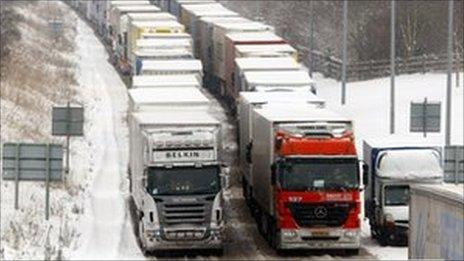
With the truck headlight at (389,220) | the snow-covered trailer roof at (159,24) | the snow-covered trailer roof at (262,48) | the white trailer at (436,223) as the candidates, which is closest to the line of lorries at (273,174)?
the truck headlight at (389,220)

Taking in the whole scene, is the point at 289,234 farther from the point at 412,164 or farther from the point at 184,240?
the point at 412,164

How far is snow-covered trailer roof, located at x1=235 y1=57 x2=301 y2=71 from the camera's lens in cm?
4953

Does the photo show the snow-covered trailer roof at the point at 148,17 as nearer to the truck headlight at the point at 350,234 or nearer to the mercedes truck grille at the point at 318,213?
the mercedes truck grille at the point at 318,213

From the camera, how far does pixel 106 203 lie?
40281mm

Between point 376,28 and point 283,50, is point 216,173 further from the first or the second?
point 376,28

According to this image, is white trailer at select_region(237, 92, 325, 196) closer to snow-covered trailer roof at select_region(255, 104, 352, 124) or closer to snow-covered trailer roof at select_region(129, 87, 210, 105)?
snow-covered trailer roof at select_region(255, 104, 352, 124)

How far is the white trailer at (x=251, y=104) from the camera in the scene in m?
39.0

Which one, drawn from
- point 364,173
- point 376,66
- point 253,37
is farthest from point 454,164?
point 376,66

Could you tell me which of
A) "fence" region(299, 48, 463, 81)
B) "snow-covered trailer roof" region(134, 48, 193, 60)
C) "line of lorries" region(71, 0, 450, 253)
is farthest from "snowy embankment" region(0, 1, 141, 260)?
"fence" region(299, 48, 463, 81)

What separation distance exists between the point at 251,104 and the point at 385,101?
968 inches

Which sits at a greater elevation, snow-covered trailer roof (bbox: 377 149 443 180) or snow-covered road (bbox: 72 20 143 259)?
snow-covered trailer roof (bbox: 377 149 443 180)

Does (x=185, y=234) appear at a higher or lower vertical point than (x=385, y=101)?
lower

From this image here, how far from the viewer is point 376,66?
7862 cm

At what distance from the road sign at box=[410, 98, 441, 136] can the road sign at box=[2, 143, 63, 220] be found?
11.3 meters
